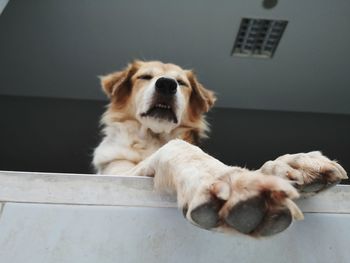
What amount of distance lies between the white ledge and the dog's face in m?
0.87

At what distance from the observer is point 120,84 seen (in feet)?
7.04

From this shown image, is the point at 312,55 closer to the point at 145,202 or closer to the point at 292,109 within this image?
the point at 292,109

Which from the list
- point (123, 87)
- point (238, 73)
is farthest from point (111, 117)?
point (238, 73)

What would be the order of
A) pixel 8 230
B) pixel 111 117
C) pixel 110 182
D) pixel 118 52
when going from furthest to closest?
pixel 118 52 < pixel 111 117 < pixel 110 182 < pixel 8 230

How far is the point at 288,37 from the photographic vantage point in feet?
9.12

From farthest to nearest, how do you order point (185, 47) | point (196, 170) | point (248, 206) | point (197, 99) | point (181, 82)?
point (185, 47) < point (197, 99) < point (181, 82) < point (196, 170) < point (248, 206)

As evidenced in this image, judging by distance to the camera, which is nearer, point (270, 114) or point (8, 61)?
point (8, 61)

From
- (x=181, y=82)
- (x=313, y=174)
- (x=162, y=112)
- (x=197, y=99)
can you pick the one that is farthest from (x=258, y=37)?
(x=313, y=174)

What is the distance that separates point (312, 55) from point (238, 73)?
1.88ft

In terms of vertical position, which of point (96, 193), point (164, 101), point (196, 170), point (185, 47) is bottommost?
point (185, 47)

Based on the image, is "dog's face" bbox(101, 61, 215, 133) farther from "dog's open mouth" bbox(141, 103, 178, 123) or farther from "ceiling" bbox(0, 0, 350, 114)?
"ceiling" bbox(0, 0, 350, 114)

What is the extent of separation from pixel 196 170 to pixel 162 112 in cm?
104

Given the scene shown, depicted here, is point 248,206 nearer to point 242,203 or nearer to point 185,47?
point 242,203

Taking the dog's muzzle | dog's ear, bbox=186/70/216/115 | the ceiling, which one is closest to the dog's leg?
the dog's muzzle
